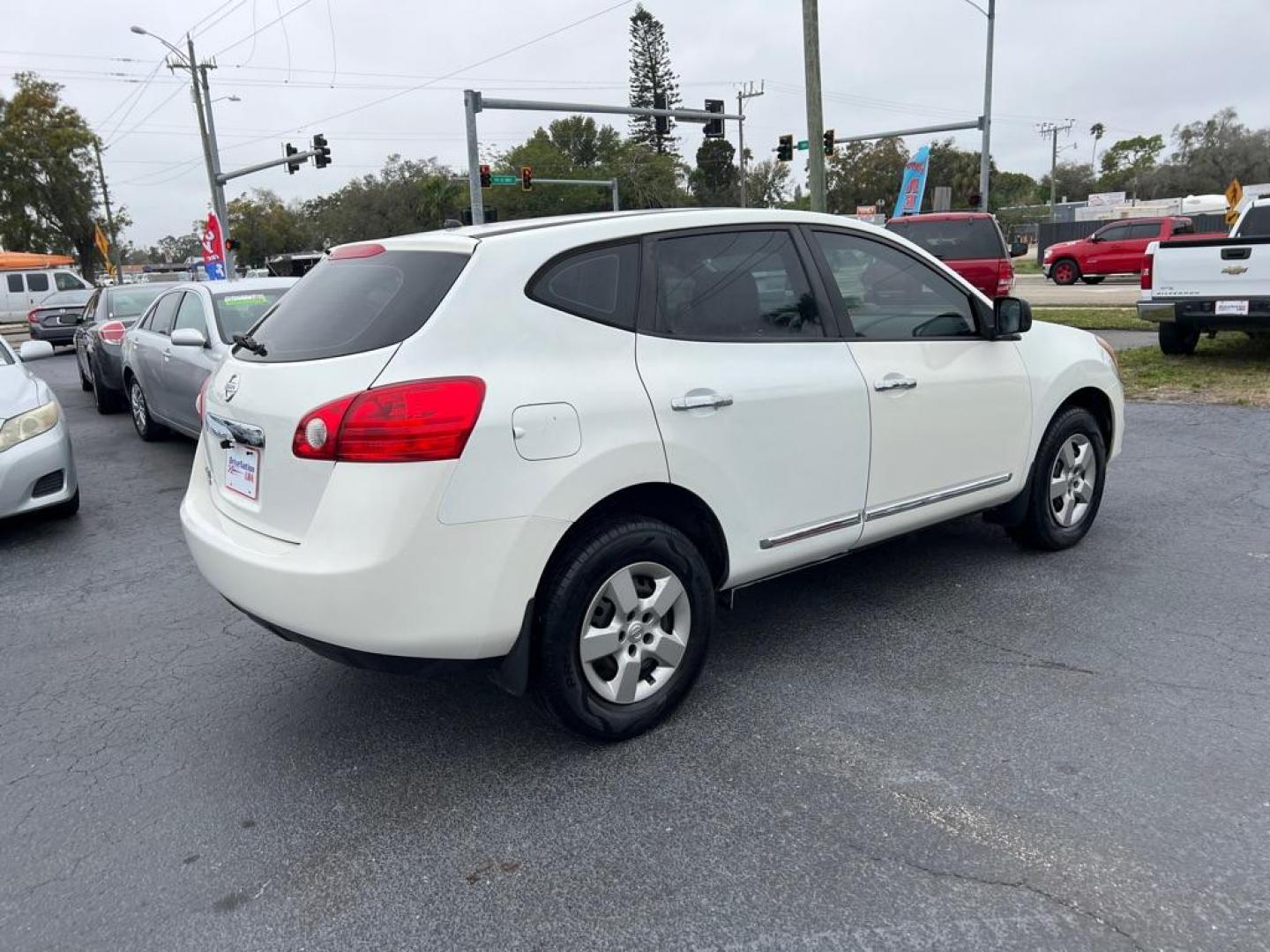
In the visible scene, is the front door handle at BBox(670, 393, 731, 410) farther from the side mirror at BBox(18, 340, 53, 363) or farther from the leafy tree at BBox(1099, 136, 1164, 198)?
the leafy tree at BBox(1099, 136, 1164, 198)

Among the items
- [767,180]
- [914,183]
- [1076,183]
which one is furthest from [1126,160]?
[914,183]

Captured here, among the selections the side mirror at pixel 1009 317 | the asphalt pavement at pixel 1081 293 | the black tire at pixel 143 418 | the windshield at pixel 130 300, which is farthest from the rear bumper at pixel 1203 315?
the windshield at pixel 130 300

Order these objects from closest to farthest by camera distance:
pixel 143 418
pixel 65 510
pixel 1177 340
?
pixel 65 510
pixel 143 418
pixel 1177 340

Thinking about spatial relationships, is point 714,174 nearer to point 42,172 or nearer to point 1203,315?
point 42,172

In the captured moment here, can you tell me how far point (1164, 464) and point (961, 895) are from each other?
17.9 feet

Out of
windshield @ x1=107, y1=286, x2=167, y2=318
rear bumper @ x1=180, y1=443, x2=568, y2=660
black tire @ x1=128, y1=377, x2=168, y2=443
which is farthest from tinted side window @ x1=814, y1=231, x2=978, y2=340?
windshield @ x1=107, y1=286, x2=167, y2=318

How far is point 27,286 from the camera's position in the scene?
3073 centimetres

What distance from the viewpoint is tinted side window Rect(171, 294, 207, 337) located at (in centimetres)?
786

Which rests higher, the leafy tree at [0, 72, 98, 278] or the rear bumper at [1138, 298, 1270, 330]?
the leafy tree at [0, 72, 98, 278]

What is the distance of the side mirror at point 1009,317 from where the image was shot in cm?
437

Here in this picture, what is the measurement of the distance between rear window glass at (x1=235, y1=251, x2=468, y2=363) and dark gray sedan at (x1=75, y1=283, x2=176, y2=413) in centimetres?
807

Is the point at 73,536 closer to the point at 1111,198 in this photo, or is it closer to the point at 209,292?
the point at 209,292

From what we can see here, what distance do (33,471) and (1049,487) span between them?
594 centimetres

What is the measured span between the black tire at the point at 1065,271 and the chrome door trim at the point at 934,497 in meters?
27.4
